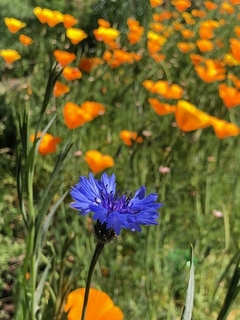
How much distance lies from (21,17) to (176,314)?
5.27ft

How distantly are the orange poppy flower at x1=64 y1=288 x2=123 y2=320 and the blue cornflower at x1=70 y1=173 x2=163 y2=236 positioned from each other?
17 centimetres

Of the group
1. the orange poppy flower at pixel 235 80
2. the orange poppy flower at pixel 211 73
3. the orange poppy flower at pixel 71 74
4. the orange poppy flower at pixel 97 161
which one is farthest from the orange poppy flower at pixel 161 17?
the orange poppy flower at pixel 97 161

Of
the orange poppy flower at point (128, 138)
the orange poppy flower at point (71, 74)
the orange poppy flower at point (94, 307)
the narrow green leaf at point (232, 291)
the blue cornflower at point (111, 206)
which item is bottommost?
the orange poppy flower at point (128, 138)

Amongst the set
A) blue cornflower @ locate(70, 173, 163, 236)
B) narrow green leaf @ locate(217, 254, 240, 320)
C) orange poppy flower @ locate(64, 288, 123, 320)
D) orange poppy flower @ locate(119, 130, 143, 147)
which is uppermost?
blue cornflower @ locate(70, 173, 163, 236)

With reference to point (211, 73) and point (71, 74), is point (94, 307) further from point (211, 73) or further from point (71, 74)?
point (211, 73)

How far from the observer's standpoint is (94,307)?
2.33 feet

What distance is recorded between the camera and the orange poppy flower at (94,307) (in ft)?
2.23

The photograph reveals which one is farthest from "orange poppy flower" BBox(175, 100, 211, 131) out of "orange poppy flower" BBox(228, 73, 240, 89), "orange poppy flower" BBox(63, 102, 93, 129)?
"orange poppy flower" BBox(228, 73, 240, 89)

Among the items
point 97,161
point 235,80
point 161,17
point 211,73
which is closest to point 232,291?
point 97,161

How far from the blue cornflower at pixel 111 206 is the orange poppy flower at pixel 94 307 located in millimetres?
174

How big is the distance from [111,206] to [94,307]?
0.23 m

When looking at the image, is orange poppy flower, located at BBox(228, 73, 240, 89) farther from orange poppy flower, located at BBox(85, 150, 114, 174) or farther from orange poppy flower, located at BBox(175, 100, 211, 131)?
orange poppy flower, located at BBox(85, 150, 114, 174)

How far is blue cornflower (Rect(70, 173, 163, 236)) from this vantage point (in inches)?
20.5

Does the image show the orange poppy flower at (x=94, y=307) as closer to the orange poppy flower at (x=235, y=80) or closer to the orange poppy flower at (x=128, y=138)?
the orange poppy flower at (x=128, y=138)
